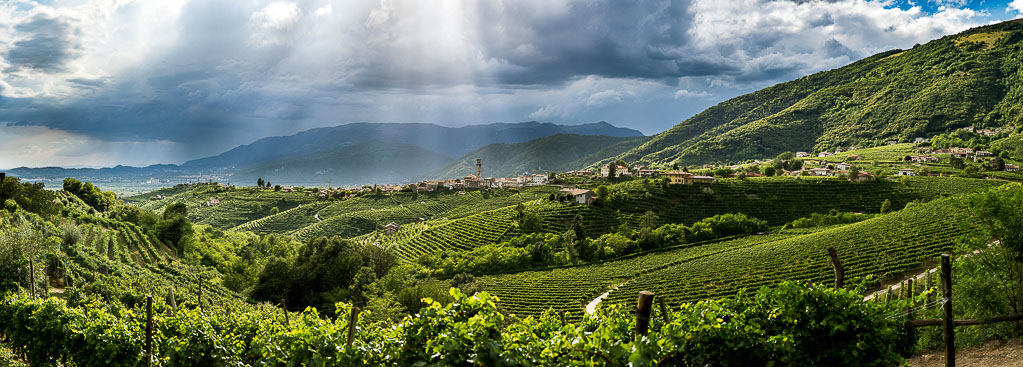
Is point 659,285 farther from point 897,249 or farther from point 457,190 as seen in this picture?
point 457,190

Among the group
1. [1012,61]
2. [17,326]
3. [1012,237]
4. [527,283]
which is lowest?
[527,283]

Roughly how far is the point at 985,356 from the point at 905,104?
7428 inches

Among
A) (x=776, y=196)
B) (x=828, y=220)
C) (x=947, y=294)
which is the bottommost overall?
(x=828, y=220)

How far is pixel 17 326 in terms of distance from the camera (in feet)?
43.7

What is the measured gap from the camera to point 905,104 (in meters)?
152

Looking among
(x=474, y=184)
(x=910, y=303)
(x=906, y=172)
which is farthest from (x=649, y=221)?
(x=474, y=184)

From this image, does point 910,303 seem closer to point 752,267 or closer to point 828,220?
point 752,267

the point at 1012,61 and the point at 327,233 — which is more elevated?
the point at 1012,61

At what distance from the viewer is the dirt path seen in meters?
10.4

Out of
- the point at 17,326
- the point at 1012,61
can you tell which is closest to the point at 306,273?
the point at 17,326

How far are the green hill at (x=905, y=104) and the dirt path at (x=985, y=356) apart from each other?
510ft

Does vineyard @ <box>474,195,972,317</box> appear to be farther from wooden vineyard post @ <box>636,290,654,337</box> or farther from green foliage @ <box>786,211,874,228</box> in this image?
wooden vineyard post @ <box>636,290,654,337</box>

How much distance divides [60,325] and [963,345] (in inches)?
948

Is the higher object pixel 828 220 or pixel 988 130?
pixel 988 130
